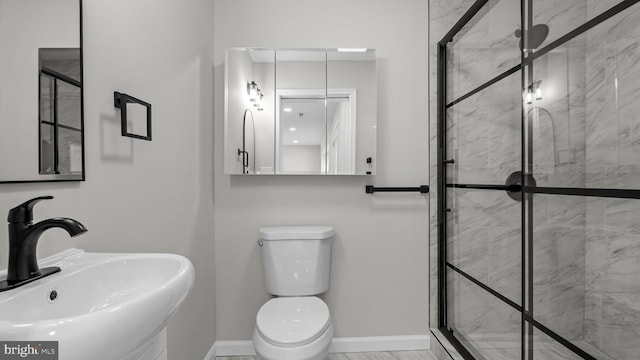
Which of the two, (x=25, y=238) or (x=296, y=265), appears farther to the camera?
(x=296, y=265)

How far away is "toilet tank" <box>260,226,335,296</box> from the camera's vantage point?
182 cm

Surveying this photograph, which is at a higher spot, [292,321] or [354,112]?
[354,112]

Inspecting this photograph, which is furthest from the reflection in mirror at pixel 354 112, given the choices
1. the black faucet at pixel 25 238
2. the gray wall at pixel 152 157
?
the black faucet at pixel 25 238

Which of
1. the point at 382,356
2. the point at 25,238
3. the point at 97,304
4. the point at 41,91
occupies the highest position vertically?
the point at 41,91

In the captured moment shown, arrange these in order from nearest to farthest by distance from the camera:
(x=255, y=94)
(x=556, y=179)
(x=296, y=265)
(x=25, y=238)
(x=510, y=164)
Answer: (x=25, y=238), (x=556, y=179), (x=510, y=164), (x=296, y=265), (x=255, y=94)

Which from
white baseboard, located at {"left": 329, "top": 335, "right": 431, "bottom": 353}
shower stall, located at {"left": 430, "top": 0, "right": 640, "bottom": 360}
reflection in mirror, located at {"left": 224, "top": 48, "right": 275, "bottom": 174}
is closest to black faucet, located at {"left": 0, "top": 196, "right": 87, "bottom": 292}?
reflection in mirror, located at {"left": 224, "top": 48, "right": 275, "bottom": 174}

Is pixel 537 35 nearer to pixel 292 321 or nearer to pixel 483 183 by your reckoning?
pixel 483 183

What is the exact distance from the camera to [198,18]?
1738 millimetres

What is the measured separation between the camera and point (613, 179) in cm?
Result: 115

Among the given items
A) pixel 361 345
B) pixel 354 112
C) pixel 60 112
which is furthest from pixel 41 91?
pixel 361 345

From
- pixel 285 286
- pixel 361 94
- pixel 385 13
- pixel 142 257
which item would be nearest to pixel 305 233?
pixel 285 286

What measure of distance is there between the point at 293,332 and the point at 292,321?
0.09 m

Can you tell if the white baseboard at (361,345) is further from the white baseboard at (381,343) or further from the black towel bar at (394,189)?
the black towel bar at (394,189)

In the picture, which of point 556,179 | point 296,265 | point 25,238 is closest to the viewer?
point 25,238
